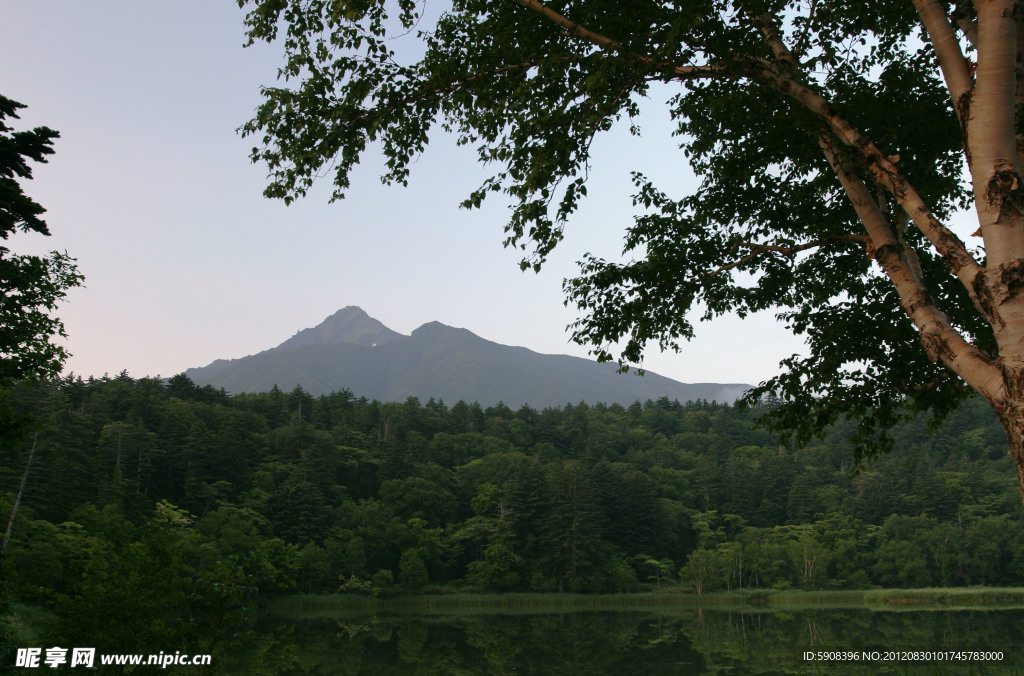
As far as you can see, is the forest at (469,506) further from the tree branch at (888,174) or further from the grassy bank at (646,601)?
the tree branch at (888,174)

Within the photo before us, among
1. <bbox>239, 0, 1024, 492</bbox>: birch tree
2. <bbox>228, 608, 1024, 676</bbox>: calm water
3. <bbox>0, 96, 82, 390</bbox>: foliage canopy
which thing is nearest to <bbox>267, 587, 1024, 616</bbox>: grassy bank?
<bbox>228, 608, 1024, 676</bbox>: calm water

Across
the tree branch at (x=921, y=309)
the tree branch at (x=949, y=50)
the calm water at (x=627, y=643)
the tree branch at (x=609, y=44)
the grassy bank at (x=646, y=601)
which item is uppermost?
the tree branch at (x=609, y=44)

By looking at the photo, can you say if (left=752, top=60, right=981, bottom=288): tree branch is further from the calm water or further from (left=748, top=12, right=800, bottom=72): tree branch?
the calm water

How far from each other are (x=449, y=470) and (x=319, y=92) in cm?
7421

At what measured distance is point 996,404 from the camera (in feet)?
17.4

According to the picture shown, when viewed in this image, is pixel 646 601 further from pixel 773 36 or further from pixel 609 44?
pixel 609 44

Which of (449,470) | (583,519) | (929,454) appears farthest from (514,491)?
(929,454)

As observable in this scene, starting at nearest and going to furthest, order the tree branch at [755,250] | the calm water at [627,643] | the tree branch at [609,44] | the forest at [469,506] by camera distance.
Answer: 1. the tree branch at [609,44]
2. the tree branch at [755,250]
3. the calm water at [627,643]
4. the forest at [469,506]

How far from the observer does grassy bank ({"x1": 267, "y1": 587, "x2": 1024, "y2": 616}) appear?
170ft

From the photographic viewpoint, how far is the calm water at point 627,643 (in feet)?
81.0

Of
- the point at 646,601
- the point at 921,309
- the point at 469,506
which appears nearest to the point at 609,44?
the point at 921,309

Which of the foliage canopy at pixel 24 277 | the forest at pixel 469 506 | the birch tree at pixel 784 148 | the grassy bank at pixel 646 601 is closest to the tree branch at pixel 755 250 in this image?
the birch tree at pixel 784 148

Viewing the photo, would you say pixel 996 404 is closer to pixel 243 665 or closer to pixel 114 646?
pixel 114 646

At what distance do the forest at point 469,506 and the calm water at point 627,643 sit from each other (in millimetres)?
10685
